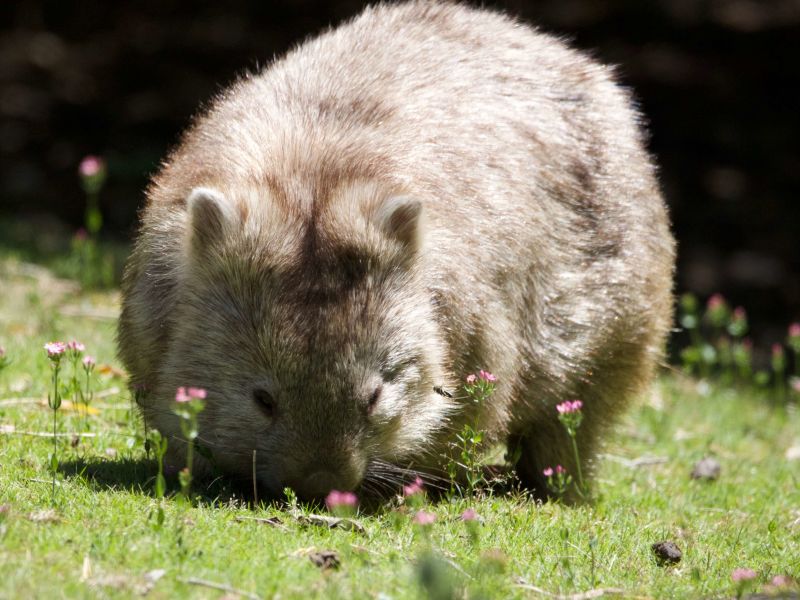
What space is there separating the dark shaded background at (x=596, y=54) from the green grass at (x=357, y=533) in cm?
559

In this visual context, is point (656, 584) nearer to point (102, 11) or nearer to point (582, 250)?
point (582, 250)

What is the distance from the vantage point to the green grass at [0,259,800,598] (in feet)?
11.6

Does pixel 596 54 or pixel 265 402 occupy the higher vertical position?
pixel 596 54

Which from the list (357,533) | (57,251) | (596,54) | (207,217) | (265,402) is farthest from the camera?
(596,54)

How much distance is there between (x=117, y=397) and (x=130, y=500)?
1.98 metres

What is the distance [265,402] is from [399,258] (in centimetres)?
73

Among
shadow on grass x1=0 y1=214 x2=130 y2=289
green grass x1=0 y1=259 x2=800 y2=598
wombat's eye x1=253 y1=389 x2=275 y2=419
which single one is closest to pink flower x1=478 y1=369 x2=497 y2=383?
green grass x1=0 y1=259 x2=800 y2=598

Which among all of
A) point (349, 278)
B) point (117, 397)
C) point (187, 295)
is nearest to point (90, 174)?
point (117, 397)

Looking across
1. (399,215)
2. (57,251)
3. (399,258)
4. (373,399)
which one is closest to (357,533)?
(373,399)

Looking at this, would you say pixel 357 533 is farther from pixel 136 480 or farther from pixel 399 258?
pixel 399 258

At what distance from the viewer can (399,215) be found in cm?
448

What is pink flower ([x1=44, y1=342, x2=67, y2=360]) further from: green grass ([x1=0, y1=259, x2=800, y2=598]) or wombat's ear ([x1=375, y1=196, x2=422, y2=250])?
wombat's ear ([x1=375, y1=196, x2=422, y2=250])

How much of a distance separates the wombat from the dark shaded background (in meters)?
6.17

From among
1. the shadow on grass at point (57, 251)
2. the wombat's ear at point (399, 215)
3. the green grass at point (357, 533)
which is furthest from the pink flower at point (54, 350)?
the shadow on grass at point (57, 251)
